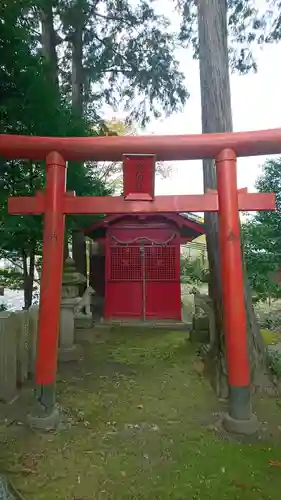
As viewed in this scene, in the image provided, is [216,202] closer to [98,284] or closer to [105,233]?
[105,233]

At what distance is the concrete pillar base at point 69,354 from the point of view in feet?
19.7

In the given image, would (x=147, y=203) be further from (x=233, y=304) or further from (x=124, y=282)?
(x=124, y=282)

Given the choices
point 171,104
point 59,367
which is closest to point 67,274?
point 59,367

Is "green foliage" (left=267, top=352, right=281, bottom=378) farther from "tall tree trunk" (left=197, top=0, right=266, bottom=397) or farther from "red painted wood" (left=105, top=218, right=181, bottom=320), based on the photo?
"red painted wood" (left=105, top=218, right=181, bottom=320)

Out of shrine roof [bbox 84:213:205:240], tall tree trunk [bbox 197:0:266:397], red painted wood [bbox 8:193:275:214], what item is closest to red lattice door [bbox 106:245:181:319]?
shrine roof [bbox 84:213:205:240]

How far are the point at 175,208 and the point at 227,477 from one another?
8.08ft

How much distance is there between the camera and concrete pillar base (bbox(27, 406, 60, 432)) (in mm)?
3393

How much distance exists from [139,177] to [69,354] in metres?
3.73

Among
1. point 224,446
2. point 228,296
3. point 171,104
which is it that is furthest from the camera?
point 171,104

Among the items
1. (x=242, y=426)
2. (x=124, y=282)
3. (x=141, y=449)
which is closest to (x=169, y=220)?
(x=124, y=282)

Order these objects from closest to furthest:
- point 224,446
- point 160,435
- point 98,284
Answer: point 224,446, point 160,435, point 98,284

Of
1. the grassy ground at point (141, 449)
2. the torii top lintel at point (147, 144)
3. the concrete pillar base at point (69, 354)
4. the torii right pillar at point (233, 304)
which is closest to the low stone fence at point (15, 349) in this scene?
the grassy ground at point (141, 449)

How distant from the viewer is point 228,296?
359 centimetres

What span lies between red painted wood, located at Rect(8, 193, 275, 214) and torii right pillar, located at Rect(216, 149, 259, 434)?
0.14 meters
